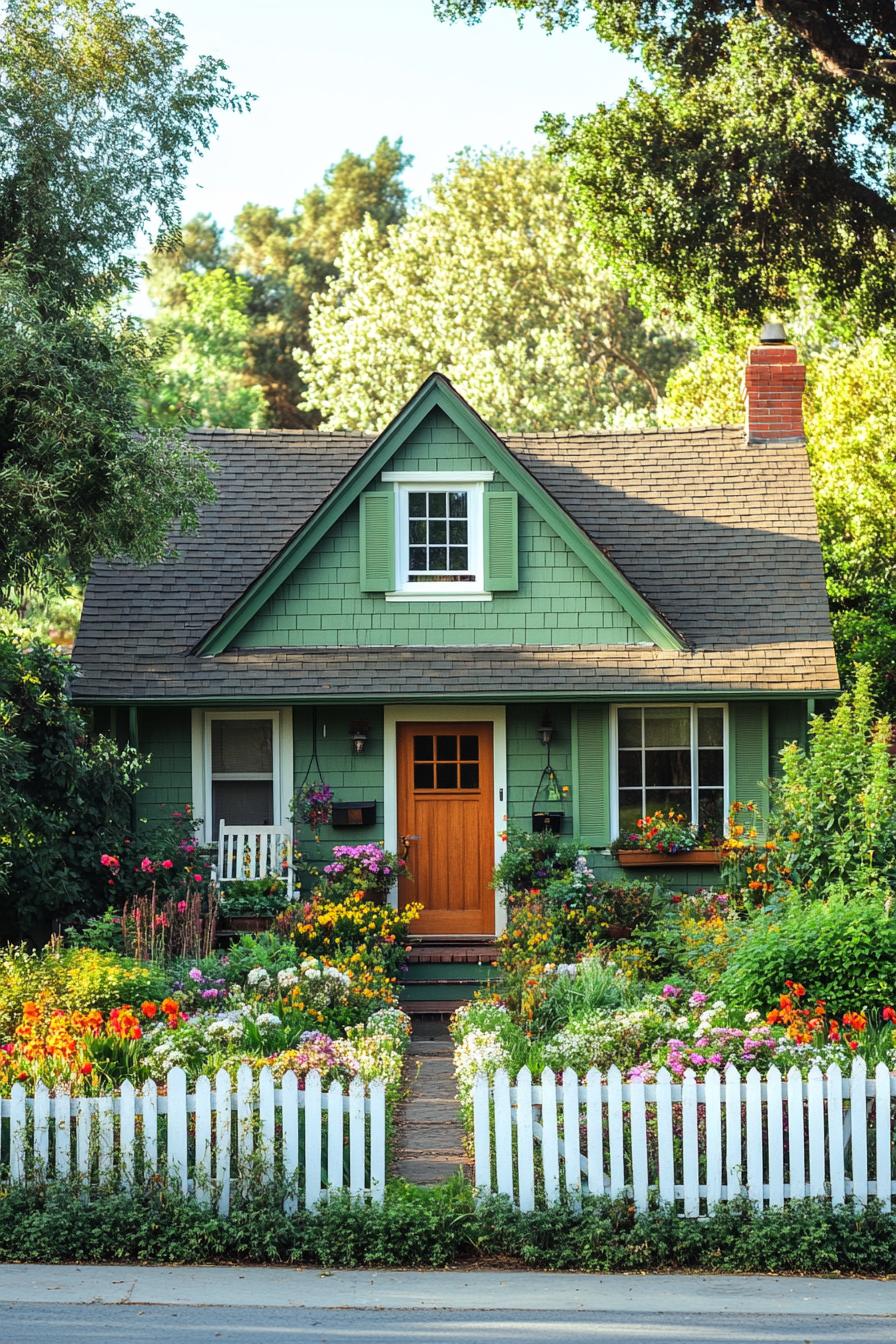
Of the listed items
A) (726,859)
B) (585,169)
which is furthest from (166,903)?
(585,169)

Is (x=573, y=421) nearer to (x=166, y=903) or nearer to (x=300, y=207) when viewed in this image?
(x=300, y=207)

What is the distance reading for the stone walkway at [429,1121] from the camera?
28.7ft

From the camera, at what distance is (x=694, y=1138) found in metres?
7.54

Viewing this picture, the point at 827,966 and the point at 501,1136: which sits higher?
the point at 827,966

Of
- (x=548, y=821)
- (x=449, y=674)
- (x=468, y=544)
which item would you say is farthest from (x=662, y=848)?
(x=468, y=544)

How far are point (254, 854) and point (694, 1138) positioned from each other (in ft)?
26.5

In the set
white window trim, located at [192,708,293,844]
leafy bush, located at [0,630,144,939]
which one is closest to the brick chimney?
white window trim, located at [192,708,293,844]

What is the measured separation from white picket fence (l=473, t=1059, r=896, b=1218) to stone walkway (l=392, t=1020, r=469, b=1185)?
106 centimetres

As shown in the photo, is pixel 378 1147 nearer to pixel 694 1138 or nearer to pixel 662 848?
pixel 694 1138

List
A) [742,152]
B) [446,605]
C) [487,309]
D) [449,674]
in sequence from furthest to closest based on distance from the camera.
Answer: [487,309] → [742,152] → [446,605] → [449,674]

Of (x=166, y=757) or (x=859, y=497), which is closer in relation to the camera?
(x=166, y=757)

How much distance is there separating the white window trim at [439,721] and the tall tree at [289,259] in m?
34.2

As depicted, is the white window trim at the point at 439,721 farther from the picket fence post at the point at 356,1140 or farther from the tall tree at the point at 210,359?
the tall tree at the point at 210,359

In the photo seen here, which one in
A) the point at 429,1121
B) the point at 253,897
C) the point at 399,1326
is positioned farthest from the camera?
the point at 253,897
